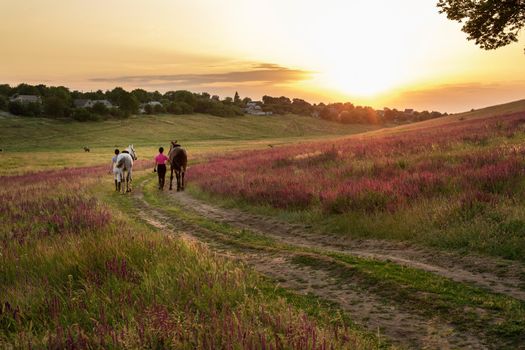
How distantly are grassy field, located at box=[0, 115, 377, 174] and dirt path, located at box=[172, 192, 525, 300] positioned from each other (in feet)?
163

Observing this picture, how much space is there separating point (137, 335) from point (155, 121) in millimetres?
129336

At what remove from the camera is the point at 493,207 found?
9.88 m

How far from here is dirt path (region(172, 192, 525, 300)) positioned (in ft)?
22.7

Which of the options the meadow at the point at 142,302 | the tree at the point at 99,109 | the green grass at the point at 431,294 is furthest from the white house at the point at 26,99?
the green grass at the point at 431,294

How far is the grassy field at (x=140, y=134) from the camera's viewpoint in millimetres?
77713

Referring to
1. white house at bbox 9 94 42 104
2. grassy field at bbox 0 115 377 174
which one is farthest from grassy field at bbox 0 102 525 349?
white house at bbox 9 94 42 104

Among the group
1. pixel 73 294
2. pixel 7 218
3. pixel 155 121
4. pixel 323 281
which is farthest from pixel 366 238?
pixel 155 121

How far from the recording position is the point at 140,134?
108 metres

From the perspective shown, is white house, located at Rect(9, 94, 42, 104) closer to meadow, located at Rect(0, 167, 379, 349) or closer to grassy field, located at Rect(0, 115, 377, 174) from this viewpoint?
grassy field, located at Rect(0, 115, 377, 174)

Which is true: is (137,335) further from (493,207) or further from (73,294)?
(493,207)

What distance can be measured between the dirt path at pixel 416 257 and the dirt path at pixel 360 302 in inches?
33.3

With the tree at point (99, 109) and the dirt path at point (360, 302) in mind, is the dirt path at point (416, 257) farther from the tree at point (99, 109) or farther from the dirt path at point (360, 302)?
the tree at point (99, 109)

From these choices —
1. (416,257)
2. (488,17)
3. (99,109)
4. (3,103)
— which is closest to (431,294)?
(416,257)

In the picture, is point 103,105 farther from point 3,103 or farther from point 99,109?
point 3,103
